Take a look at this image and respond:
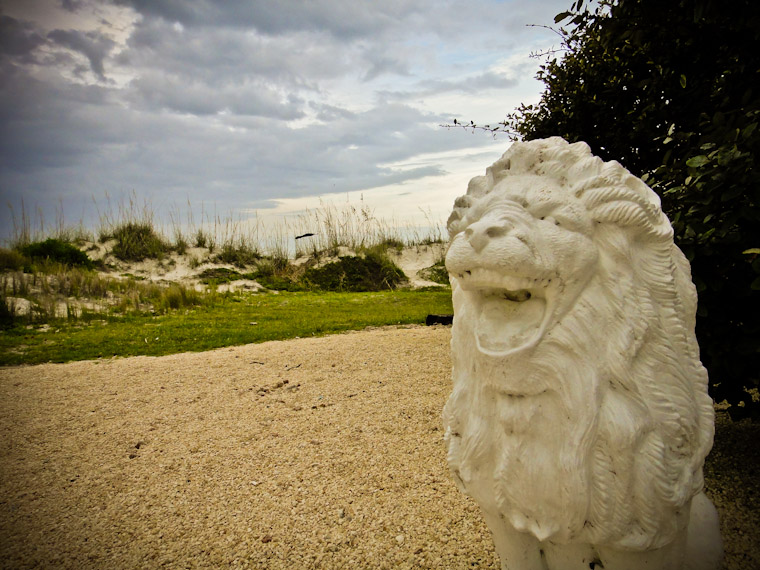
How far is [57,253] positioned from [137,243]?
218cm

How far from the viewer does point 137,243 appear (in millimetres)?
13305

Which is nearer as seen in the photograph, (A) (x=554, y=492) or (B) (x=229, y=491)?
(A) (x=554, y=492)

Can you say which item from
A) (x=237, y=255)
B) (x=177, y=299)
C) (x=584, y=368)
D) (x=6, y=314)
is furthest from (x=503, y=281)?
(x=237, y=255)

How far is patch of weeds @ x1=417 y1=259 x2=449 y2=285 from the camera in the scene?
44.5 ft

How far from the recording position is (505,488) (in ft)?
4.57

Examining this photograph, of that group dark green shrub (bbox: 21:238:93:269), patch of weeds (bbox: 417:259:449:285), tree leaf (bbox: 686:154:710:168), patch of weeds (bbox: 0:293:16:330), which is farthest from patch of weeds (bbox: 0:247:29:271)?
tree leaf (bbox: 686:154:710:168)

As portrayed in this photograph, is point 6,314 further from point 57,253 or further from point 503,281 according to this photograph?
point 503,281

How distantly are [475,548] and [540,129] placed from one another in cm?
336

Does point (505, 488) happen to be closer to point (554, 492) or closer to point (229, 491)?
point (554, 492)

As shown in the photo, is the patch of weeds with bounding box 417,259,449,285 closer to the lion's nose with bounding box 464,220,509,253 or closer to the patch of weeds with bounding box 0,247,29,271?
the patch of weeds with bounding box 0,247,29,271

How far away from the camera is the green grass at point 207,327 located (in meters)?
6.36

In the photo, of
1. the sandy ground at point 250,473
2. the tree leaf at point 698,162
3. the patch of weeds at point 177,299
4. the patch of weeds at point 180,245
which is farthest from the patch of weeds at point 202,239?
the tree leaf at point 698,162

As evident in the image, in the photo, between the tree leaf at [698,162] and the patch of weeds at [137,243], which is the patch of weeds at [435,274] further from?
the tree leaf at [698,162]

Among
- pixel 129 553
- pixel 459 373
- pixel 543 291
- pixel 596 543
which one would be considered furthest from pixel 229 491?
pixel 543 291
